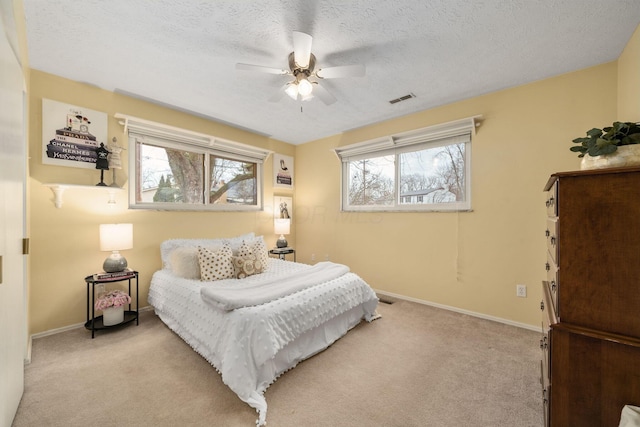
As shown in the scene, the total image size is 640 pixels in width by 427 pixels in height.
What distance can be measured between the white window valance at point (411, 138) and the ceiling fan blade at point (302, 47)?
1946 millimetres

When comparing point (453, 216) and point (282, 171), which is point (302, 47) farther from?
point (282, 171)

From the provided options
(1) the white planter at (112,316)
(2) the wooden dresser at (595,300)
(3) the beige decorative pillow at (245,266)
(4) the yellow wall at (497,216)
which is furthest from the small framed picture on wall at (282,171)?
(2) the wooden dresser at (595,300)

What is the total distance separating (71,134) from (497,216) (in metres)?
4.58

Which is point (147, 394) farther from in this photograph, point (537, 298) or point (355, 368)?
point (537, 298)

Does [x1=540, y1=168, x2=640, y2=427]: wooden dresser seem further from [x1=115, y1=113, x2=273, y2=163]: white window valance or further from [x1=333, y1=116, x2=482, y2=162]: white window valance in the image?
[x1=115, y1=113, x2=273, y2=163]: white window valance

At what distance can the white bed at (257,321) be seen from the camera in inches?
65.2

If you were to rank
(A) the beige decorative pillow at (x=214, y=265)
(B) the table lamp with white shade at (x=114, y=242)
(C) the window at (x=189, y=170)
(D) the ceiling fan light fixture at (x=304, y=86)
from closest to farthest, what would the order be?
1. (D) the ceiling fan light fixture at (x=304, y=86)
2. (B) the table lamp with white shade at (x=114, y=242)
3. (A) the beige decorative pillow at (x=214, y=265)
4. (C) the window at (x=189, y=170)

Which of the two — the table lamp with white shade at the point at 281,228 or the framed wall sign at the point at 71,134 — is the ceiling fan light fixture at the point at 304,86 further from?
the table lamp with white shade at the point at 281,228

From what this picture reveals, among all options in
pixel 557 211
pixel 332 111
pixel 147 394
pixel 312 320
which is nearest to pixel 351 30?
pixel 332 111

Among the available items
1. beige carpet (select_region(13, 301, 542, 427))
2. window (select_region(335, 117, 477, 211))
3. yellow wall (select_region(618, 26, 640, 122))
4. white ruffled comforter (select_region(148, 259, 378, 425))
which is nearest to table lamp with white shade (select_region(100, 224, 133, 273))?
white ruffled comforter (select_region(148, 259, 378, 425))

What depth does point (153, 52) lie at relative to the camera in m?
2.11

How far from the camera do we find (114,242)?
8.26ft

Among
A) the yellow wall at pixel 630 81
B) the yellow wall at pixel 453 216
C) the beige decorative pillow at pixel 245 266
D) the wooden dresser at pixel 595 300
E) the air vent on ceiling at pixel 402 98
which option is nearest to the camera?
the wooden dresser at pixel 595 300

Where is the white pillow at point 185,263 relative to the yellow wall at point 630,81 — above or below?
below
